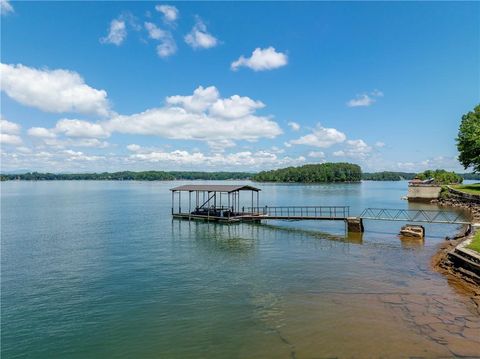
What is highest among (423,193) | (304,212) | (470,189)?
Answer: (470,189)

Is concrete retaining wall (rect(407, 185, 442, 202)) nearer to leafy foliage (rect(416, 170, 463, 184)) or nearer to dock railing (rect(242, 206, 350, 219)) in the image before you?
dock railing (rect(242, 206, 350, 219))

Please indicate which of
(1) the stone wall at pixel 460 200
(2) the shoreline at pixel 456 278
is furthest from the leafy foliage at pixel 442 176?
(2) the shoreline at pixel 456 278

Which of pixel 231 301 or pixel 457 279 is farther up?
pixel 457 279

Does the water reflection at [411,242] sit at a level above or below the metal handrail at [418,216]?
below

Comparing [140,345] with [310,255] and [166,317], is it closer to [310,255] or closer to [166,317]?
[166,317]

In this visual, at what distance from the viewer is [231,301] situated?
61.8ft

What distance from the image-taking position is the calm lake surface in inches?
559

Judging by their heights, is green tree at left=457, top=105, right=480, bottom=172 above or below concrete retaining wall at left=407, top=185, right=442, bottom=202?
above

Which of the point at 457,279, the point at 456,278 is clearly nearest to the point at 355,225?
the point at 456,278

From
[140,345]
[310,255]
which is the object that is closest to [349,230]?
[310,255]

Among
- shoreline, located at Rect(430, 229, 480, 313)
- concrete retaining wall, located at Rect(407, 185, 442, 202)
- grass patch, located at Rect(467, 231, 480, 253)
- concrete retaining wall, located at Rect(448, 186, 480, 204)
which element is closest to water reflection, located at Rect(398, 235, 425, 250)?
shoreline, located at Rect(430, 229, 480, 313)

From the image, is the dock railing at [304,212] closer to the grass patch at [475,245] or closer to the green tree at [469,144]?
the grass patch at [475,245]

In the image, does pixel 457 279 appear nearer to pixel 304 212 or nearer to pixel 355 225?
pixel 355 225

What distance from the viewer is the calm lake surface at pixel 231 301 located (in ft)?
46.5
